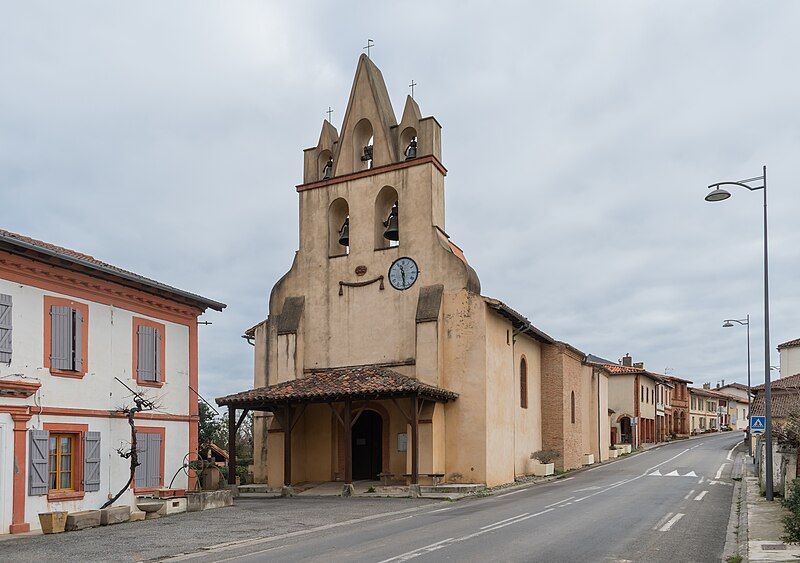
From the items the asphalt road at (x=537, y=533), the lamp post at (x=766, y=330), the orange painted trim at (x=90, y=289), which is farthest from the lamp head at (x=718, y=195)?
the orange painted trim at (x=90, y=289)

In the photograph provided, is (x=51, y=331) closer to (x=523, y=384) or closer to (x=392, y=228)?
(x=392, y=228)

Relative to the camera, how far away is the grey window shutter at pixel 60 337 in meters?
17.5

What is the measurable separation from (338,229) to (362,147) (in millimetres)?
3482

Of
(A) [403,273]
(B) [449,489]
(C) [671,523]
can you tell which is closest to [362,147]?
(A) [403,273]

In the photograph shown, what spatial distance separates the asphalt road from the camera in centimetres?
1177

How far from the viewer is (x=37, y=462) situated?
16.6 meters

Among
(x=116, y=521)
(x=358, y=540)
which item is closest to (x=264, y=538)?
(x=358, y=540)

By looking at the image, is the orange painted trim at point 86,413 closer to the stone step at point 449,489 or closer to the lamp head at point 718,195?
the stone step at point 449,489

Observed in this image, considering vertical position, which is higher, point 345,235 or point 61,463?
point 345,235

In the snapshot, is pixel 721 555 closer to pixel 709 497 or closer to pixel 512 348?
pixel 709 497

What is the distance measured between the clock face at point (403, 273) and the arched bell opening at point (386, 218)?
83 cm

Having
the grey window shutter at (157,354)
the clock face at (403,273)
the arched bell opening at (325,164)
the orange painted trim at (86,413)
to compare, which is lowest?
the orange painted trim at (86,413)

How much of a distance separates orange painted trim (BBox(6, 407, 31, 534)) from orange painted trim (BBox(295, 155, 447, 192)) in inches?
647

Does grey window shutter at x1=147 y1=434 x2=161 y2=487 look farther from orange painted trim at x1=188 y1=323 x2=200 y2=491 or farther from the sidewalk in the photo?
the sidewalk
